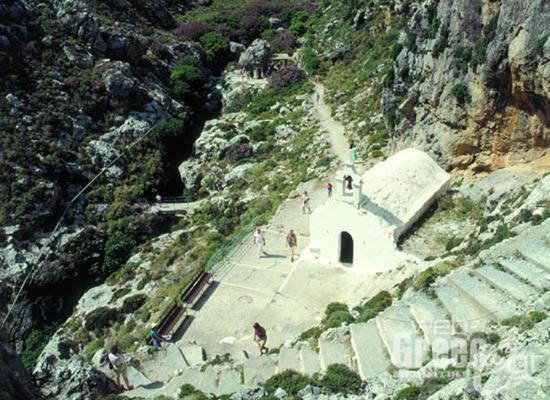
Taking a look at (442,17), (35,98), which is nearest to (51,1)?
(35,98)

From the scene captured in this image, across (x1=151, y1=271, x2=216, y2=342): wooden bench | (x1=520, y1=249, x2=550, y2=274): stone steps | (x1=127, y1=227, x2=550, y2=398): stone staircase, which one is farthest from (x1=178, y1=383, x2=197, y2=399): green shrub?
(x1=520, y1=249, x2=550, y2=274): stone steps

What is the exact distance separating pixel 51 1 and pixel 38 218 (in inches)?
1172

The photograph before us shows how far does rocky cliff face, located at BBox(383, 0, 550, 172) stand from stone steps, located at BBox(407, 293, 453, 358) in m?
11.3

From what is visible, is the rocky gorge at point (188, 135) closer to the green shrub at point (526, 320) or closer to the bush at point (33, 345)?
the bush at point (33, 345)

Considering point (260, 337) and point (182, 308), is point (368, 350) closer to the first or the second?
point (260, 337)

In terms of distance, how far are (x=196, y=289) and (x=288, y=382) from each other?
10869mm

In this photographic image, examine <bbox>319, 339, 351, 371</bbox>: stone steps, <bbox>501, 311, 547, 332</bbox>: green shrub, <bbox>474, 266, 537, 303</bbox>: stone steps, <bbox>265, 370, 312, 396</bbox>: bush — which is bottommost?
<bbox>319, 339, 351, 371</bbox>: stone steps

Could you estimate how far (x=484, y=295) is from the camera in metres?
14.8

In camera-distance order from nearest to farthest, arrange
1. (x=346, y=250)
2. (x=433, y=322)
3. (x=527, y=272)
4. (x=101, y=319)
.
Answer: (x=433, y=322)
(x=527, y=272)
(x=346, y=250)
(x=101, y=319)

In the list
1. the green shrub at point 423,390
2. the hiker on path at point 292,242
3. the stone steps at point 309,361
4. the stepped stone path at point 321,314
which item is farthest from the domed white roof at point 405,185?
the green shrub at point 423,390

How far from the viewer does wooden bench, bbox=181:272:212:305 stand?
939 inches

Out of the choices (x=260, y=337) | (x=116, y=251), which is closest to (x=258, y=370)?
(x=260, y=337)

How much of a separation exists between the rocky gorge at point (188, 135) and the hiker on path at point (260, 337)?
441 cm

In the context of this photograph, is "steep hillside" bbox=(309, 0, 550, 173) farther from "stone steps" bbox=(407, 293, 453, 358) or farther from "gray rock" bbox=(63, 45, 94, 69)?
"gray rock" bbox=(63, 45, 94, 69)
